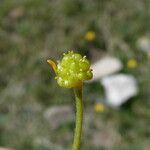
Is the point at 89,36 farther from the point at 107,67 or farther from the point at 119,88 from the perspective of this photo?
the point at 119,88

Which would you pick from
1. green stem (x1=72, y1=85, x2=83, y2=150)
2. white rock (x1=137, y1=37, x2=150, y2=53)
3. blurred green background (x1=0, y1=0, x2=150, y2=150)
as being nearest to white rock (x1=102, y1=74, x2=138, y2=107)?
blurred green background (x1=0, y1=0, x2=150, y2=150)

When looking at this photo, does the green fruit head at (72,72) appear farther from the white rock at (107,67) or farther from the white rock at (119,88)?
the white rock at (107,67)

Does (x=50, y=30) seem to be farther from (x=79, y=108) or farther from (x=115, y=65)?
(x=79, y=108)

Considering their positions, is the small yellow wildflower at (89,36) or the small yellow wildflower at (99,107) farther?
the small yellow wildflower at (89,36)

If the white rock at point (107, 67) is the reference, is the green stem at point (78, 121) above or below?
below

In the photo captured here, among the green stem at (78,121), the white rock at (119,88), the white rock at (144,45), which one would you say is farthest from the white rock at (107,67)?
the green stem at (78,121)

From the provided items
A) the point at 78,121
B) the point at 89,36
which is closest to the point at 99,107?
the point at 89,36

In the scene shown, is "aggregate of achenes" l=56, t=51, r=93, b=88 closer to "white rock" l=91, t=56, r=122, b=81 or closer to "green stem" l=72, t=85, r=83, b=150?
"green stem" l=72, t=85, r=83, b=150
